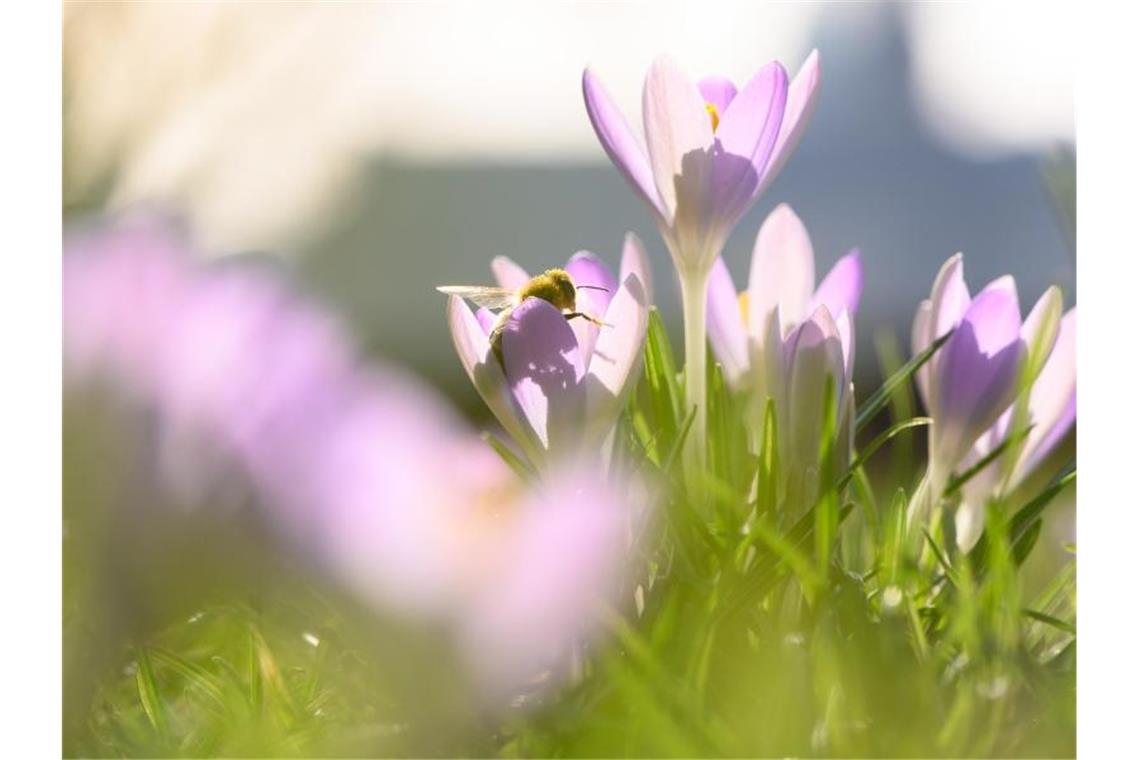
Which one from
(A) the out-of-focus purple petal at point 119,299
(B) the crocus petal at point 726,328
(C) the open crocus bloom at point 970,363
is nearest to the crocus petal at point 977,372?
(C) the open crocus bloom at point 970,363

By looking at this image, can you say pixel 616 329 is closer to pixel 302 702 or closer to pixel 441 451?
pixel 441 451

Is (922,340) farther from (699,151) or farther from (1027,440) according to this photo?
(699,151)

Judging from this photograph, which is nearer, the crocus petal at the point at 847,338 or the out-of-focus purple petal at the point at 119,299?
the crocus petal at the point at 847,338

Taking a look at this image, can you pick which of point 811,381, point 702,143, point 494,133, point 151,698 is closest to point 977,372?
point 811,381

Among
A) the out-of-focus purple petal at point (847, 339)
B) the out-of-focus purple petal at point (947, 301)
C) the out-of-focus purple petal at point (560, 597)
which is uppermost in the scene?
the out-of-focus purple petal at point (947, 301)

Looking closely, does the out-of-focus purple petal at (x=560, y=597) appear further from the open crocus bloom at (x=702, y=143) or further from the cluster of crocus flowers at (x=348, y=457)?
the open crocus bloom at (x=702, y=143)
